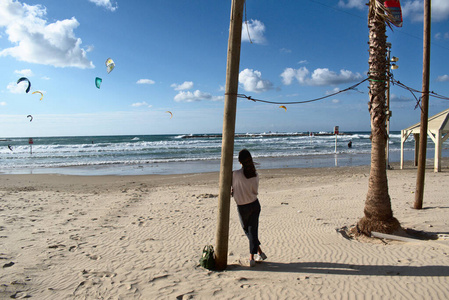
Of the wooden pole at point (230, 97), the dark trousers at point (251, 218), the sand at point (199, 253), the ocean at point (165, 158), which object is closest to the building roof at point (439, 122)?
the sand at point (199, 253)

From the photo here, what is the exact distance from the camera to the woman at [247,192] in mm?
3736

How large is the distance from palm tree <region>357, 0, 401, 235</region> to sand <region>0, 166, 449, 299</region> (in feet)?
1.27

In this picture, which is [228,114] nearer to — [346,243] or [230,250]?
[230,250]

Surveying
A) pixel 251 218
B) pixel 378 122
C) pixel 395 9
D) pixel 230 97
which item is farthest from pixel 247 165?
pixel 395 9

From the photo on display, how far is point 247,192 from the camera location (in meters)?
3.78

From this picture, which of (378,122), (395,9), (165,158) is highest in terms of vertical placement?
(395,9)

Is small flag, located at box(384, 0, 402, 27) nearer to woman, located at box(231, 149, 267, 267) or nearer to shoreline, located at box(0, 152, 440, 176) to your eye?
woman, located at box(231, 149, 267, 267)

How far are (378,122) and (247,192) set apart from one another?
2.84 metres

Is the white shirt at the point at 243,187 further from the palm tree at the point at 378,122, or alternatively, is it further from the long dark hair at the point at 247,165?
the palm tree at the point at 378,122

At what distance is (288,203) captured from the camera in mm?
8438

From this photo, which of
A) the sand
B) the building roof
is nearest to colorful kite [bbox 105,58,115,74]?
the sand

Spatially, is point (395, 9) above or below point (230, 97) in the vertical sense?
above

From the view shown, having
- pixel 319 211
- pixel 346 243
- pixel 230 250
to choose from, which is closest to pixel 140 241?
pixel 230 250

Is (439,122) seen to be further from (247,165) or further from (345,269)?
(247,165)
